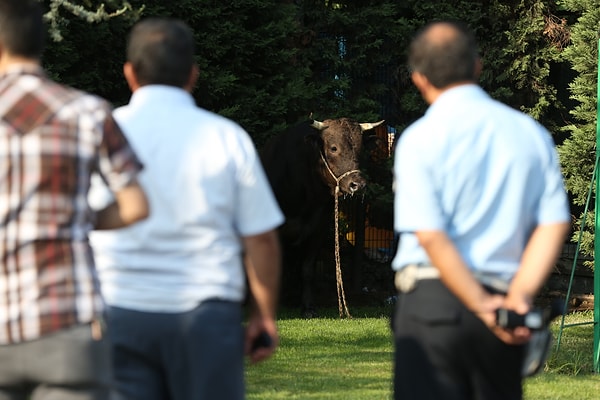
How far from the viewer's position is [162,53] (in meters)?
4.15

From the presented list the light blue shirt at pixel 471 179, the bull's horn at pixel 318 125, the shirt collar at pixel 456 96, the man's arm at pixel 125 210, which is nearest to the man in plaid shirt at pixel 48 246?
the man's arm at pixel 125 210

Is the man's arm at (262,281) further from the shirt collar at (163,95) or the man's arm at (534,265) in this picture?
the man's arm at (534,265)

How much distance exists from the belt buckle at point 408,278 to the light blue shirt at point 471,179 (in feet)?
0.08

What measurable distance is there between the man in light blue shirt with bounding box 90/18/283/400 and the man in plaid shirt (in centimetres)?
43

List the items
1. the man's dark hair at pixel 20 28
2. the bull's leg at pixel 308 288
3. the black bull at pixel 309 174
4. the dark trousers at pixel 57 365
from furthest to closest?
1. the bull's leg at pixel 308 288
2. the black bull at pixel 309 174
3. the man's dark hair at pixel 20 28
4. the dark trousers at pixel 57 365

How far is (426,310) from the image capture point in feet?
13.5

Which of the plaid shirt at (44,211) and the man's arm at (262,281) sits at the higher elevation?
the plaid shirt at (44,211)

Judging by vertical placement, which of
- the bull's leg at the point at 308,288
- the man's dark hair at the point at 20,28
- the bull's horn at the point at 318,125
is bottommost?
the bull's leg at the point at 308,288

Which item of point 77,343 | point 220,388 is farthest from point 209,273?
point 77,343

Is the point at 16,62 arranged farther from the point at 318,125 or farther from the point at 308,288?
the point at 308,288

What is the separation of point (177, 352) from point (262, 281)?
41 centimetres

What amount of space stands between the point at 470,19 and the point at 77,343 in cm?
1494

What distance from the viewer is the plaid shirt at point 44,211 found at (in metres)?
3.43

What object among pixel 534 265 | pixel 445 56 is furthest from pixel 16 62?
pixel 534 265
